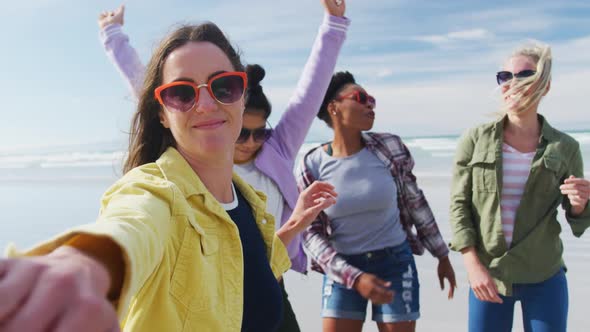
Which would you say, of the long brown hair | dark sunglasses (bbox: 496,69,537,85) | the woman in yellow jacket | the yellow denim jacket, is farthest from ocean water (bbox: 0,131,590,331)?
dark sunglasses (bbox: 496,69,537,85)

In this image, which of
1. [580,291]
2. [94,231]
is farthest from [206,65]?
[580,291]

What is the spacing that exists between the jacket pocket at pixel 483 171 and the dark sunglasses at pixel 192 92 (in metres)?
2.02

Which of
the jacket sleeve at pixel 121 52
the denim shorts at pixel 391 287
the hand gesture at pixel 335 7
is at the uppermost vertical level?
the hand gesture at pixel 335 7

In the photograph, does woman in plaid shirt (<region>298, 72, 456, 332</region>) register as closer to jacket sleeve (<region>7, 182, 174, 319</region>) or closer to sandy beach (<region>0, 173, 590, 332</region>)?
sandy beach (<region>0, 173, 590, 332</region>)

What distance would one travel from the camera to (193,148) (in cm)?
179

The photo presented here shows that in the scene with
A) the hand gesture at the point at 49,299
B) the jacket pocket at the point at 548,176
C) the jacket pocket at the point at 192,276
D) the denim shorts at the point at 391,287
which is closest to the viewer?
the hand gesture at the point at 49,299

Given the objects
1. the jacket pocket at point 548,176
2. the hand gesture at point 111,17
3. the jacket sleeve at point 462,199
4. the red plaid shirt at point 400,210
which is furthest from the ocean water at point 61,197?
the jacket pocket at point 548,176

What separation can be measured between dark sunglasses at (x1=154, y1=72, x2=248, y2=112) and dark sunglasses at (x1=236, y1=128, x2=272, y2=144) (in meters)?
1.41

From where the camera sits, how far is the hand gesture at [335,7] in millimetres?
3207

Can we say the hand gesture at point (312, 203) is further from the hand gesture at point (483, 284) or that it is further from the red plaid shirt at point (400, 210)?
the hand gesture at point (483, 284)

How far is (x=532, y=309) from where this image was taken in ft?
10.5

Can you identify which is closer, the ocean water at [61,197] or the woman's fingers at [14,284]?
the woman's fingers at [14,284]

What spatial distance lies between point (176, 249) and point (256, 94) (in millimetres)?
1960

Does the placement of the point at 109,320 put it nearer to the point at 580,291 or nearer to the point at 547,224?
the point at 547,224
